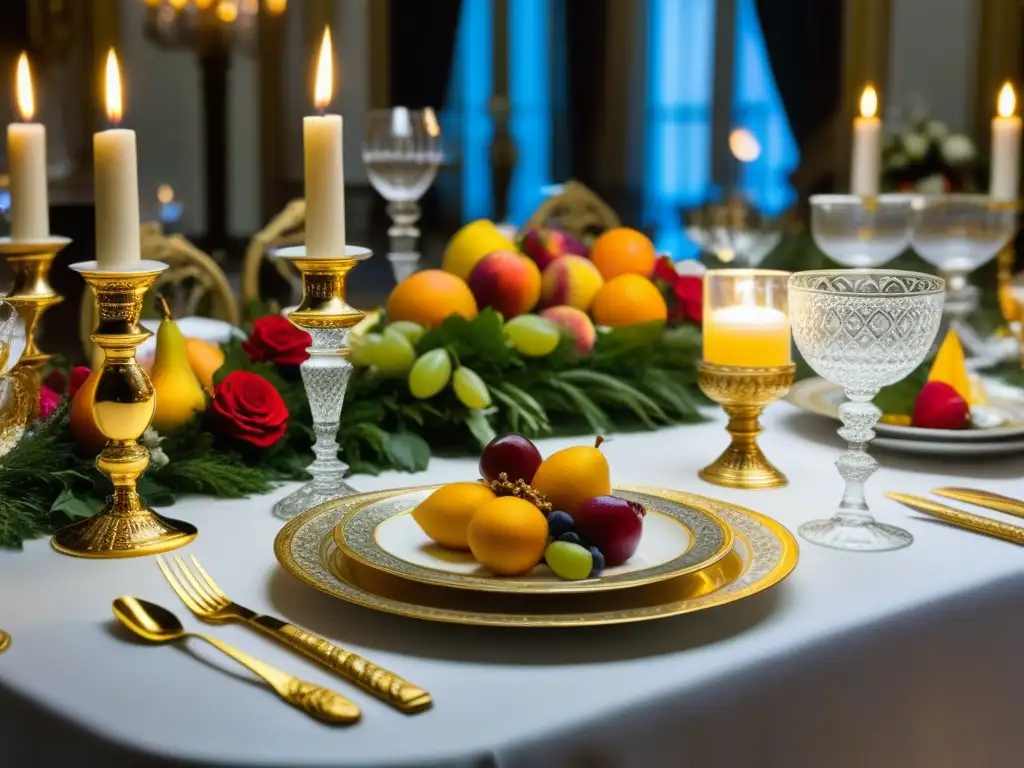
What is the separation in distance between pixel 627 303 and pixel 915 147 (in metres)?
2.10

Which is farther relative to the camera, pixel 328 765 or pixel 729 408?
pixel 729 408

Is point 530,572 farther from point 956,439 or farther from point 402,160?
point 402,160

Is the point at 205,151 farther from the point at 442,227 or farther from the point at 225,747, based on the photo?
the point at 225,747

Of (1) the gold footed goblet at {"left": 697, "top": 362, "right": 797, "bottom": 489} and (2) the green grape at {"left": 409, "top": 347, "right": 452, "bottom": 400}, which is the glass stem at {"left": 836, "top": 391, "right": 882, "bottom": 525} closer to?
(1) the gold footed goblet at {"left": 697, "top": 362, "right": 797, "bottom": 489}

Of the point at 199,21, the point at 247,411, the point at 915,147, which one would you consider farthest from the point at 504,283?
the point at 199,21

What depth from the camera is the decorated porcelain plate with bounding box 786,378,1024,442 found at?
1.31m

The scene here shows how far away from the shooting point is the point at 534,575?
89cm

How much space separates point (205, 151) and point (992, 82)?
4016mm

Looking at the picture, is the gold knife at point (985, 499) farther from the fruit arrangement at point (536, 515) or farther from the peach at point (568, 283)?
the peach at point (568, 283)

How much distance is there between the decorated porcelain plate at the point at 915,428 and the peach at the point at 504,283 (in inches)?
13.8

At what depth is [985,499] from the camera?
1.16 metres

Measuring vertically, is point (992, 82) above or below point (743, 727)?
above

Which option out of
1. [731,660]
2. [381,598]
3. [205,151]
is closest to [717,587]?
[731,660]

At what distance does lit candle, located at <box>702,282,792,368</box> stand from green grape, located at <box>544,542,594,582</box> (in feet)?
1.51
